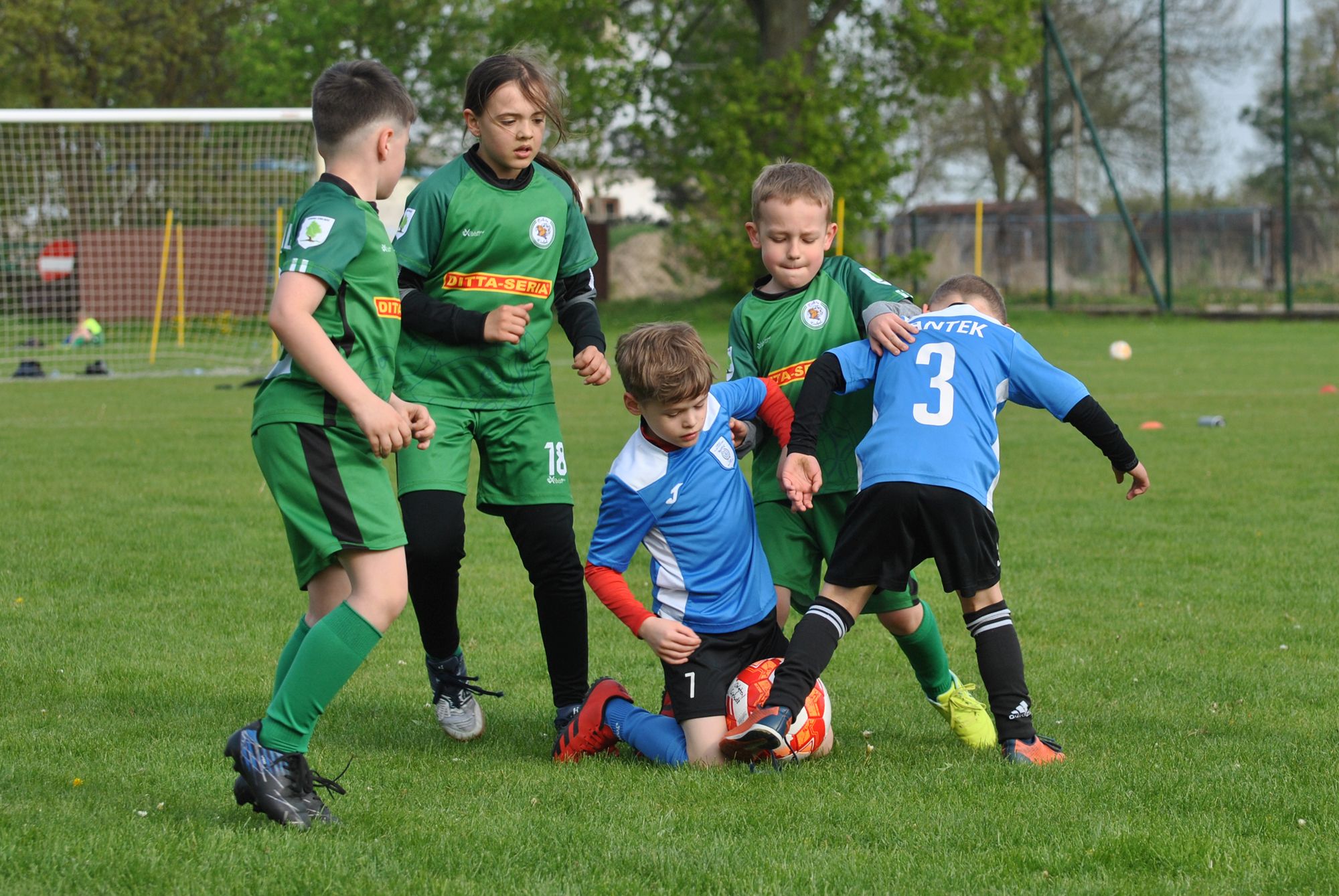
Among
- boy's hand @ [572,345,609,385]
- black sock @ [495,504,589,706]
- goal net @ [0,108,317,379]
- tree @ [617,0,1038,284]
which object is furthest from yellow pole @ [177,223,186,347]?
boy's hand @ [572,345,609,385]

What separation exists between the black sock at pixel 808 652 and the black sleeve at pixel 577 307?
1.16 meters

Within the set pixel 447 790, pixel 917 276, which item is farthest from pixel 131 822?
pixel 917 276

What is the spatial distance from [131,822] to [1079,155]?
48.3m

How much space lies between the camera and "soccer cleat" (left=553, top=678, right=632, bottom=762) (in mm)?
4297

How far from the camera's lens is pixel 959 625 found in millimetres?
6121

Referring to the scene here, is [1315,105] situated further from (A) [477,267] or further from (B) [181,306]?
(A) [477,267]

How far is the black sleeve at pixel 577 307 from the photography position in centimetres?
463

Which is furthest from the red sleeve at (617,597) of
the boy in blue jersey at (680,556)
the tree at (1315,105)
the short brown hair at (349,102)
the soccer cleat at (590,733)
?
the tree at (1315,105)

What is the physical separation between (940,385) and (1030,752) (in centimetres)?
106

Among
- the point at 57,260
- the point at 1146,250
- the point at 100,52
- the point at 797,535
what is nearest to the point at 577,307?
the point at 797,535

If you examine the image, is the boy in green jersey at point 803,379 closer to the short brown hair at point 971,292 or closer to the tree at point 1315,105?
the short brown hair at point 971,292

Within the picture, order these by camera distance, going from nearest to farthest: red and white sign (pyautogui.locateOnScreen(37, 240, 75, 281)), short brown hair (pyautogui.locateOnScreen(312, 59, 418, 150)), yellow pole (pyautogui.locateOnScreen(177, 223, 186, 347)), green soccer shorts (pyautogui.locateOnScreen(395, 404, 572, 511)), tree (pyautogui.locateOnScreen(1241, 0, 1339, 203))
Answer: short brown hair (pyautogui.locateOnScreen(312, 59, 418, 150)) → green soccer shorts (pyautogui.locateOnScreen(395, 404, 572, 511)) → red and white sign (pyautogui.locateOnScreen(37, 240, 75, 281)) → yellow pole (pyautogui.locateOnScreen(177, 223, 186, 347)) → tree (pyautogui.locateOnScreen(1241, 0, 1339, 203))

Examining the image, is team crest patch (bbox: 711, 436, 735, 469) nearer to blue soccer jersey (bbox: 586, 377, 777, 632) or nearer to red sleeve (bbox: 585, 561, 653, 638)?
blue soccer jersey (bbox: 586, 377, 777, 632)

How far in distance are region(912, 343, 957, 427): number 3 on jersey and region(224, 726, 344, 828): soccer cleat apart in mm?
1905
